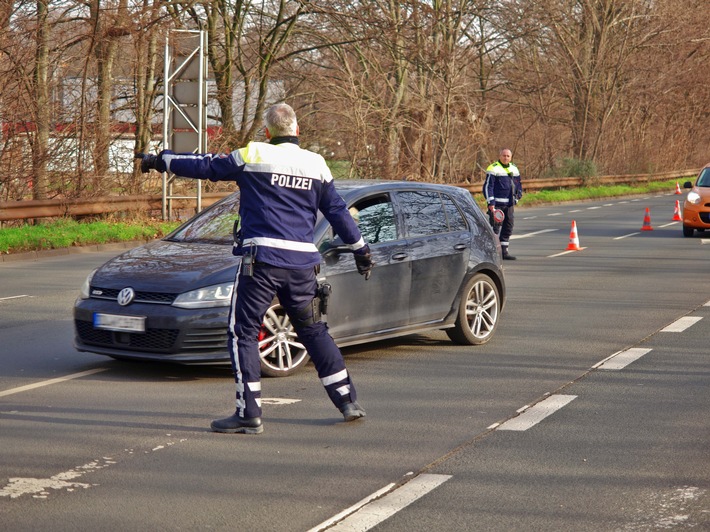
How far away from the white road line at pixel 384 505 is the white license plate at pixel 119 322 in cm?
304

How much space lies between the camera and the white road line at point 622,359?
893cm

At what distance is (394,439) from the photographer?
21.2 ft

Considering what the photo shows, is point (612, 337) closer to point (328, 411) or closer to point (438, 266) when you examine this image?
point (438, 266)

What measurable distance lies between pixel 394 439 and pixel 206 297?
213 centimetres

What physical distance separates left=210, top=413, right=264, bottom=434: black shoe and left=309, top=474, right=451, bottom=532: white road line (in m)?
1.25

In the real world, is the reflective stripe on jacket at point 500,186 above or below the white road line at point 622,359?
above

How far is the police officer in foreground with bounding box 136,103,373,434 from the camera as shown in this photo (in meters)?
6.46

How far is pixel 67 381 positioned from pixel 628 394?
389 cm

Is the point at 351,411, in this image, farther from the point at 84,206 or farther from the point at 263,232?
the point at 84,206

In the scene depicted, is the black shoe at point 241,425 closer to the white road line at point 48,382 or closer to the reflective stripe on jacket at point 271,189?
Answer: the reflective stripe on jacket at point 271,189

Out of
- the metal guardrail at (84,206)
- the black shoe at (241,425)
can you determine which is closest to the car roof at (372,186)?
the black shoe at (241,425)

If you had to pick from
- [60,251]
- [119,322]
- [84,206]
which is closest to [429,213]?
[119,322]

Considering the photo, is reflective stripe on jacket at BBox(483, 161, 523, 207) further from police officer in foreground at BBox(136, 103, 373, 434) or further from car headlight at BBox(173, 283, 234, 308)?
police officer in foreground at BBox(136, 103, 373, 434)

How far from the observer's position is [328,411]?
720 cm
